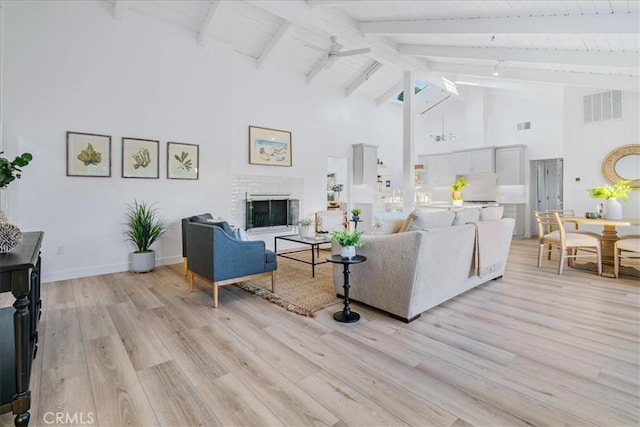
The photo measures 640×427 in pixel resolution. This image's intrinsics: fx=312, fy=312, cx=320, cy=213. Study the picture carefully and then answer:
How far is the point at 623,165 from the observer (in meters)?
5.94

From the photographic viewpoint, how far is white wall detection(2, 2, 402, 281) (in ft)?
13.1

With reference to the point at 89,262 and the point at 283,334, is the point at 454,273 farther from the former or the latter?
the point at 89,262

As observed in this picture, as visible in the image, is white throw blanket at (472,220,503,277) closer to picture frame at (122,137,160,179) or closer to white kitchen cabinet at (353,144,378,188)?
white kitchen cabinet at (353,144,378,188)

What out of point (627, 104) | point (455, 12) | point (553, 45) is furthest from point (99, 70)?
point (627, 104)

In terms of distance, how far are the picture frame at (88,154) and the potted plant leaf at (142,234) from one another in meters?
0.65

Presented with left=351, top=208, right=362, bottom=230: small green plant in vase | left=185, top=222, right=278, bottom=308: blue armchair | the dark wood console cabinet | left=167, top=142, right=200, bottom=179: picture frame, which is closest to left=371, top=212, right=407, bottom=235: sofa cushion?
left=351, top=208, right=362, bottom=230: small green plant in vase

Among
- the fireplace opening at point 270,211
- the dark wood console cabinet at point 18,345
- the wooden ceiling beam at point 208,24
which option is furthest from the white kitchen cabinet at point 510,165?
the dark wood console cabinet at point 18,345

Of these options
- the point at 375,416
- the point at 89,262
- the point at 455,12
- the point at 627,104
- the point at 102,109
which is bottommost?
the point at 375,416

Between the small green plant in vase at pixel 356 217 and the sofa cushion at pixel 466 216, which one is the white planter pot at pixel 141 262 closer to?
the small green plant in vase at pixel 356 217

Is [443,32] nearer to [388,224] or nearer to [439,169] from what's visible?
[388,224]

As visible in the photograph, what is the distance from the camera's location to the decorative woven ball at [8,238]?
5.24 ft

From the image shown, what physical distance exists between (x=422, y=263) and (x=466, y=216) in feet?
3.58

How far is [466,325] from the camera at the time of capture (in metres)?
2.73

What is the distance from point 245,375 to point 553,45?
18.2 feet
